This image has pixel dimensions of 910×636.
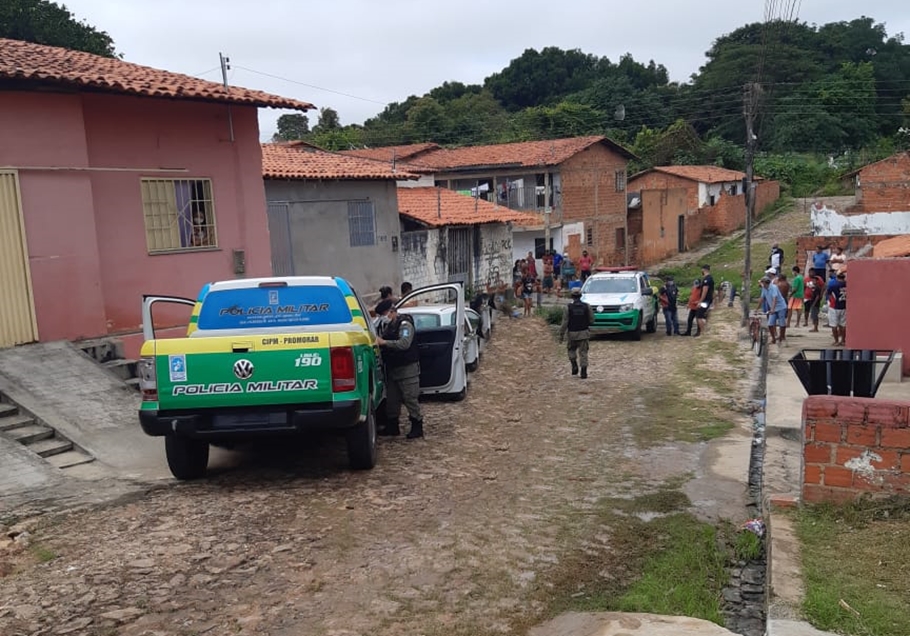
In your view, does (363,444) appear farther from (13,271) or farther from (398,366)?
(13,271)

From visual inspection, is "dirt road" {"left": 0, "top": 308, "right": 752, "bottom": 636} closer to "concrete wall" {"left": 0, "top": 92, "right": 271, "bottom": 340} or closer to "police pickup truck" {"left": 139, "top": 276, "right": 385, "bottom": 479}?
"police pickup truck" {"left": 139, "top": 276, "right": 385, "bottom": 479}

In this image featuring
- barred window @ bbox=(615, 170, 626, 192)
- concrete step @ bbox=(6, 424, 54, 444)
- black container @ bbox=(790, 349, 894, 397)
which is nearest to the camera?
black container @ bbox=(790, 349, 894, 397)

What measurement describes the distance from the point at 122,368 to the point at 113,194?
9.65 ft

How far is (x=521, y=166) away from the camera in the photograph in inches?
1409

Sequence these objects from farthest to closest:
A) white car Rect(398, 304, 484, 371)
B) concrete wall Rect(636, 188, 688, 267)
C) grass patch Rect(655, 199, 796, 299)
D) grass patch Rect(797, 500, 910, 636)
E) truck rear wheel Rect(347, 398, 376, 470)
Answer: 1. concrete wall Rect(636, 188, 688, 267)
2. grass patch Rect(655, 199, 796, 299)
3. white car Rect(398, 304, 484, 371)
4. truck rear wheel Rect(347, 398, 376, 470)
5. grass patch Rect(797, 500, 910, 636)

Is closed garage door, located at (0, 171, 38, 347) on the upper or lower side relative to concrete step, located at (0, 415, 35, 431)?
upper

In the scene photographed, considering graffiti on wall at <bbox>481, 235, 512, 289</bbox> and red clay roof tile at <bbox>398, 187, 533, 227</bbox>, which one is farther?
graffiti on wall at <bbox>481, 235, 512, 289</bbox>

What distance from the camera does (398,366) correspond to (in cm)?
936

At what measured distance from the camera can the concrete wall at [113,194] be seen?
11.3m

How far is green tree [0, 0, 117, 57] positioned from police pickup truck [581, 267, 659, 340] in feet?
90.3

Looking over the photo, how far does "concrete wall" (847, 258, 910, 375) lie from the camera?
12522 millimetres

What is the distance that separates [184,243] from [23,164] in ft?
10.8

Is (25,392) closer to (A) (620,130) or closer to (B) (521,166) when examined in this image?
(B) (521,166)

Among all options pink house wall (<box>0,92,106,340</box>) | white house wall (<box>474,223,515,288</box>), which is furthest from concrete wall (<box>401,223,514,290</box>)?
pink house wall (<box>0,92,106,340</box>)
